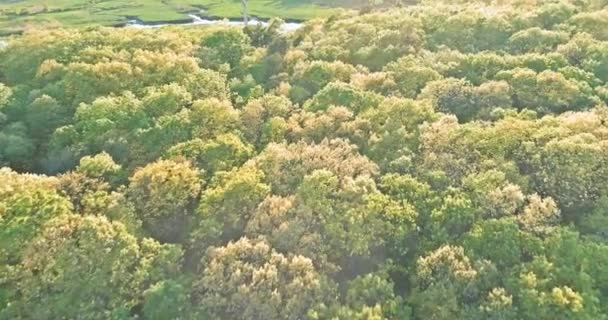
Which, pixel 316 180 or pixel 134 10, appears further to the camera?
pixel 134 10

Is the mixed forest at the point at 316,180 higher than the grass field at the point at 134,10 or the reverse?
higher

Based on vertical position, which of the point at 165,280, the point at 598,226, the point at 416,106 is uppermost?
the point at 416,106

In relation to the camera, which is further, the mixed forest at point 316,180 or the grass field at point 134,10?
the grass field at point 134,10

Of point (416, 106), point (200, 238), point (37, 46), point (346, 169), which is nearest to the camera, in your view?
point (200, 238)

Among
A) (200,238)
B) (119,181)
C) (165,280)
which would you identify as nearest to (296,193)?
(200,238)

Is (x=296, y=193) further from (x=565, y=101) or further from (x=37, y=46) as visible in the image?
(x=37, y=46)
